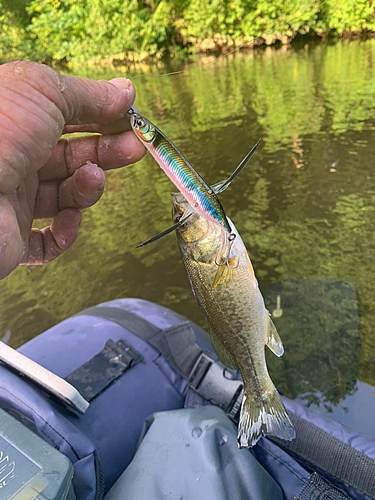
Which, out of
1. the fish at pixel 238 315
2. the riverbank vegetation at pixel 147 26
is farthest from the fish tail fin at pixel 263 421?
the riverbank vegetation at pixel 147 26

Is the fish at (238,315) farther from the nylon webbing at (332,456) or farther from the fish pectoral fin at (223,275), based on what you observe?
the nylon webbing at (332,456)

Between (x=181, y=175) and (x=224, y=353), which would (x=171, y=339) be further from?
(x=181, y=175)

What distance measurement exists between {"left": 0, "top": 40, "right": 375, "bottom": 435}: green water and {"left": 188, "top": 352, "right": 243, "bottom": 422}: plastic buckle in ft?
3.31

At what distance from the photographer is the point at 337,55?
12.9m

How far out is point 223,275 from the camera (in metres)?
1.48

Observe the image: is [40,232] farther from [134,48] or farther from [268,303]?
[134,48]

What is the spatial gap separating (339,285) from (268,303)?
2.35ft

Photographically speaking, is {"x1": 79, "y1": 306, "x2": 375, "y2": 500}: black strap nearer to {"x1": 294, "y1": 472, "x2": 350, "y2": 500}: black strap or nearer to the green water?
{"x1": 294, "y1": 472, "x2": 350, "y2": 500}: black strap

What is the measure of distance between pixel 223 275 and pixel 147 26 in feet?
74.2

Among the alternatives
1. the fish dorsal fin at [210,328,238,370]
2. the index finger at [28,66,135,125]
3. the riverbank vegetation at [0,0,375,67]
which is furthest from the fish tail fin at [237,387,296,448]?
the riverbank vegetation at [0,0,375,67]

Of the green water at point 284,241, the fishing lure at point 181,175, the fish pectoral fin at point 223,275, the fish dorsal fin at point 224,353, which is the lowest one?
the green water at point 284,241

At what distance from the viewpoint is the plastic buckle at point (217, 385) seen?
1.97 metres

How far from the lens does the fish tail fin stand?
1512 mm

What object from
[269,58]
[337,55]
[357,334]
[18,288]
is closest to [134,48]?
[269,58]
